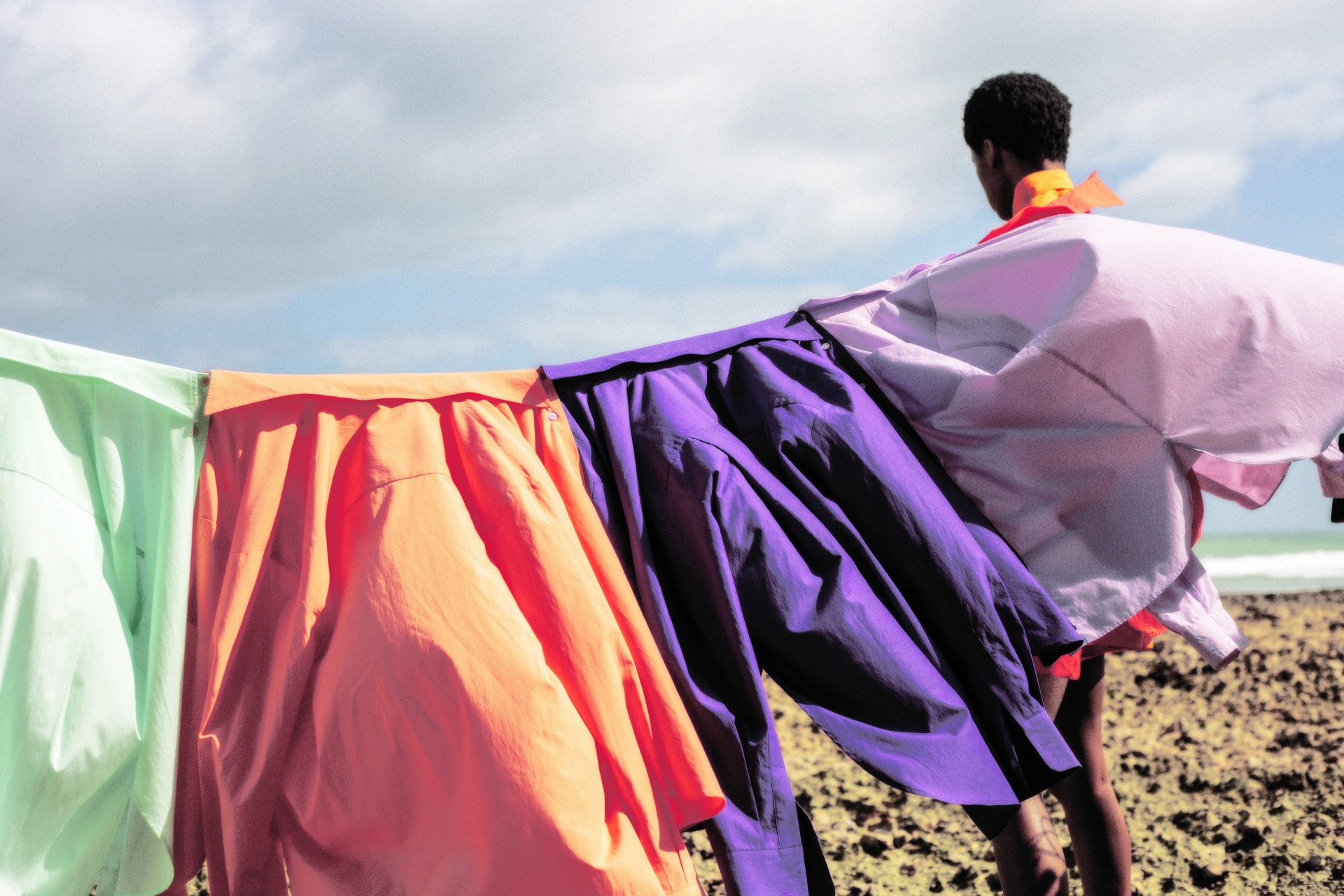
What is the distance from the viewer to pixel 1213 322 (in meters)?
1.94

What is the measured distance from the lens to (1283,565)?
20.2 meters

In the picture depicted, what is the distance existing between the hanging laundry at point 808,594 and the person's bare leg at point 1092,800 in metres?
0.95

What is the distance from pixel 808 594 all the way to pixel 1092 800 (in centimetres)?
138

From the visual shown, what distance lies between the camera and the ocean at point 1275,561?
17.8m

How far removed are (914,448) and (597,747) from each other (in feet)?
2.73

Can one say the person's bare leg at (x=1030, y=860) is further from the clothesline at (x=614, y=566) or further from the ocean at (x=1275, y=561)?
the ocean at (x=1275, y=561)

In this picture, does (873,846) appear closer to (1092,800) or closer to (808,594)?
(1092,800)

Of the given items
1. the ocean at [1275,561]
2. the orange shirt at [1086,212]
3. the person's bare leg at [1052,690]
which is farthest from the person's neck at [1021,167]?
the ocean at [1275,561]

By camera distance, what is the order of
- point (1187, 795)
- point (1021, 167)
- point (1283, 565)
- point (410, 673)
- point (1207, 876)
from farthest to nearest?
point (1283, 565) < point (1187, 795) < point (1207, 876) < point (1021, 167) < point (410, 673)

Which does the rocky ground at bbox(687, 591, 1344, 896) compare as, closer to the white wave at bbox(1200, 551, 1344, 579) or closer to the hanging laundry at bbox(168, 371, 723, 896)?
the hanging laundry at bbox(168, 371, 723, 896)

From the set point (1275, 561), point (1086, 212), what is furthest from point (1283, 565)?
point (1086, 212)

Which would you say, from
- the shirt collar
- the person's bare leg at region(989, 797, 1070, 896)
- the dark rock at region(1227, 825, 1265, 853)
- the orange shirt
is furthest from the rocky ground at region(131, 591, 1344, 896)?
the shirt collar

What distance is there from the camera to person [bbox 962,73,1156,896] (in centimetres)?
257

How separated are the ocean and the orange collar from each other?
16.0 metres
